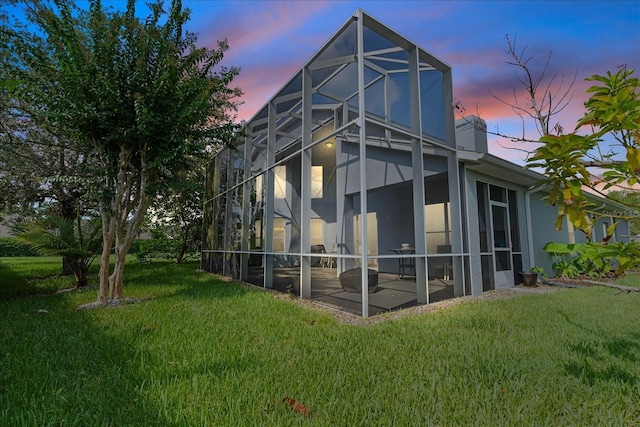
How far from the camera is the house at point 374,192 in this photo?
5.93m

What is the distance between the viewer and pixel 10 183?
9.48 metres

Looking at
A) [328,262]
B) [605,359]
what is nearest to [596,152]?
[605,359]

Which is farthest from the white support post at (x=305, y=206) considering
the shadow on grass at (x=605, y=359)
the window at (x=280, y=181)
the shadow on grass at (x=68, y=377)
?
the shadow on grass at (x=605, y=359)

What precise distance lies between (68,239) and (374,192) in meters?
7.86

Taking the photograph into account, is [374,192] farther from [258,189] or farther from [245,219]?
[245,219]

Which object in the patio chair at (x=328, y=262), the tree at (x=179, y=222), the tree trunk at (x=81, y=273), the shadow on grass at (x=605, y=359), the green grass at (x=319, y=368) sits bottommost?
the shadow on grass at (x=605, y=359)

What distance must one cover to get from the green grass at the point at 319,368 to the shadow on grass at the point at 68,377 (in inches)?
→ 0.5

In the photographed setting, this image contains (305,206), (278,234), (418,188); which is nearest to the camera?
(418,188)

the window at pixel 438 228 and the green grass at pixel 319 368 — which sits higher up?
the window at pixel 438 228

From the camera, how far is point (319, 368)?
8.61 ft

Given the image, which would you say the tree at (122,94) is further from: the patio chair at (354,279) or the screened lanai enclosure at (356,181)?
the patio chair at (354,279)

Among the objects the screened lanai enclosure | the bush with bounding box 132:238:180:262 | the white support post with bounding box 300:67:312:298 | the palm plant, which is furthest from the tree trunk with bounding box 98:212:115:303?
the bush with bounding box 132:238:180:262

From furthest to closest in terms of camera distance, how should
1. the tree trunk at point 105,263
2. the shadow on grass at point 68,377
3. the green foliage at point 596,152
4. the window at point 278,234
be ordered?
the window at point 278,234 < the tree trunk at point 105,263 < the shadow on grass at point 68,377 < the green foliage at point 596,152

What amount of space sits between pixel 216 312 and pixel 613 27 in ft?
18.1
